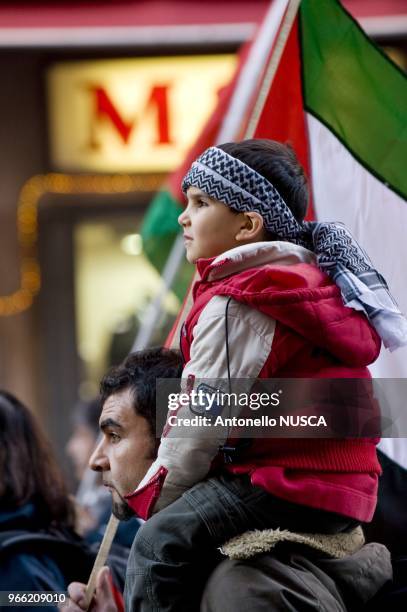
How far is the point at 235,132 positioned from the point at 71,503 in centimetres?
260

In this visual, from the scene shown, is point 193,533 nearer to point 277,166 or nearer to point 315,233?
point 315,233

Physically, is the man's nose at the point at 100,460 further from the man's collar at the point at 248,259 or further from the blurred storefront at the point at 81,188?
the blurred storefront at the point at 81,188

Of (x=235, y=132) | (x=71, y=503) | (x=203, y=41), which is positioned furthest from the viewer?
(x=203, y=41)

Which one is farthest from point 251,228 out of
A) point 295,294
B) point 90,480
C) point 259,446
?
point 90,480

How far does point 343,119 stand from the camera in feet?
13.2

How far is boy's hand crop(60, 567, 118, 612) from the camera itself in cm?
326

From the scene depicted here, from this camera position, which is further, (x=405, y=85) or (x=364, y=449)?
(x=405, y=85)

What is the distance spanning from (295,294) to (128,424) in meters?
0.61

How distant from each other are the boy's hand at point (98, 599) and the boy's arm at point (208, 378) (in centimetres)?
70

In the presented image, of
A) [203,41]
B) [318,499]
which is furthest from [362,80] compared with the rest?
[203,41]

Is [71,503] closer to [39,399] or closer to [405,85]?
[405,85]

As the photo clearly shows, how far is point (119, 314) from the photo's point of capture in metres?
10.1

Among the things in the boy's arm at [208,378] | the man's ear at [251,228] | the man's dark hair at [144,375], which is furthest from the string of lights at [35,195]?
the boy's arm at [208,378]

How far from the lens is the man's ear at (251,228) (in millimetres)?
2875
